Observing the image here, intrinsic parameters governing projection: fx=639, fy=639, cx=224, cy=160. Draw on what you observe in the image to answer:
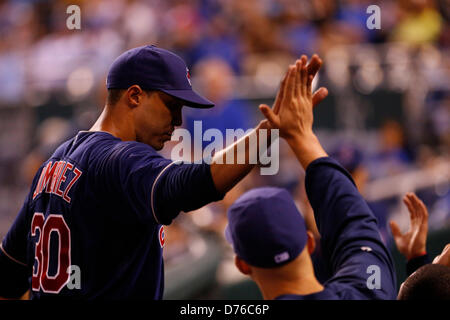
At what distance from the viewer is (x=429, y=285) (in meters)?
1.42

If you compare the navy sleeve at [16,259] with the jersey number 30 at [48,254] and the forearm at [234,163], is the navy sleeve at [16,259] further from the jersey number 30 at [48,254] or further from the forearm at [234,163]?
the forearm at [234,163]

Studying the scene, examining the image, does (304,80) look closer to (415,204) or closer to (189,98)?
(189,98)

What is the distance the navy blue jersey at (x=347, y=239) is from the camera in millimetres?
1467

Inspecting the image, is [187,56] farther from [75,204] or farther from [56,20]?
[75,204]

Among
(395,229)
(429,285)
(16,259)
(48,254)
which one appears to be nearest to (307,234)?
(395,229)

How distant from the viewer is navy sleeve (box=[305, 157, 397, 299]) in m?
1.47

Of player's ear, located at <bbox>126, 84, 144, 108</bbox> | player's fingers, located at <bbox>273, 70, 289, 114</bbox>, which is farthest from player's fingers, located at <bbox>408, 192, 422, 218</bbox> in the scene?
player's ear, located at <bbox>126, 84, 144, 108</bbox>

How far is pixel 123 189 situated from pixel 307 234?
679mm

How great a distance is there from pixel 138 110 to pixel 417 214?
3.20 ft

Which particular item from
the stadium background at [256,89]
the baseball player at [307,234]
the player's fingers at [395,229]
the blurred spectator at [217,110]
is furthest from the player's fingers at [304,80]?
the blurred spectator at [217,110]

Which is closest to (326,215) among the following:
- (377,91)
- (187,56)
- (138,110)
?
(138,110)
